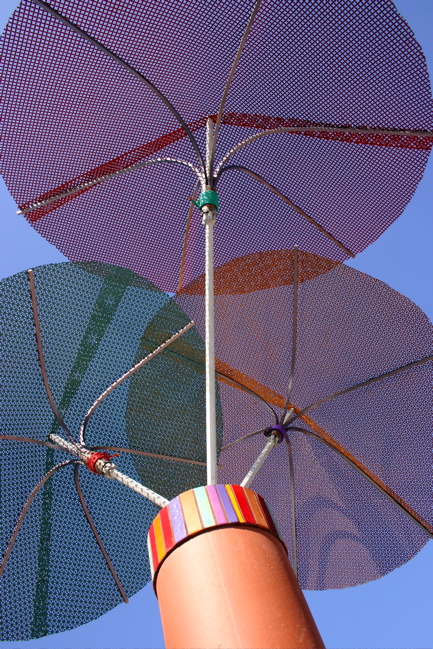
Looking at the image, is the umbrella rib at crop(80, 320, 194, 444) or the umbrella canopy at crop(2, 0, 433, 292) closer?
the umbrella canopy at crop(2, 0, 433, 292)

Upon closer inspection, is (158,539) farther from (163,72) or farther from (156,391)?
(163,72)

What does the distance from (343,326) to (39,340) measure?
291 cm

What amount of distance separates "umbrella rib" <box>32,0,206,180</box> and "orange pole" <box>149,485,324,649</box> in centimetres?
312

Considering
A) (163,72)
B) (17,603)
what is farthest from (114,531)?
(163,72)

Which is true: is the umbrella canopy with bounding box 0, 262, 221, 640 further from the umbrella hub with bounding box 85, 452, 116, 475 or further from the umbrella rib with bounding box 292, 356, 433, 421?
the umbrella rib with bounding box 292, 356, 433, 421

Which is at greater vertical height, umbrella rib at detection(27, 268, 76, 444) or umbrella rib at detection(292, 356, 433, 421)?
umbrella rib at detection(27, 268, 76, 444)

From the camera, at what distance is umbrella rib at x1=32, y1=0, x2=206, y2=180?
15.7 ft

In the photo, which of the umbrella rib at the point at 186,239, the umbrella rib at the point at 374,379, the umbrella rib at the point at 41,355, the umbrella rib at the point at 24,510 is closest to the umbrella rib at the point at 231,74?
the umbrella rib at the point at 186,239

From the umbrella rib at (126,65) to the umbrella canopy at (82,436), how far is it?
1322 millimetres

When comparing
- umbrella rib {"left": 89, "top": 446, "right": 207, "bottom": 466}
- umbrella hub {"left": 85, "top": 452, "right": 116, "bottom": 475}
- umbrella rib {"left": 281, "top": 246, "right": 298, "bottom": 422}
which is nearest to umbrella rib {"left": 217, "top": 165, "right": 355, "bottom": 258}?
umbrella rib {"left": 281, "top": 246, "right": 298, "bottom": 422}

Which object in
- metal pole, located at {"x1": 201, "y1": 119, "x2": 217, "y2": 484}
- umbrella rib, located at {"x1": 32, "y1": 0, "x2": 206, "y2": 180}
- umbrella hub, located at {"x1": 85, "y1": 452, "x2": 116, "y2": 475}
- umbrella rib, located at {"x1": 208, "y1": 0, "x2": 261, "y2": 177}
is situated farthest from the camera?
umbrella rib, located at {"x1": 208, "y1": 0, "x2": 261, "y2": 177}

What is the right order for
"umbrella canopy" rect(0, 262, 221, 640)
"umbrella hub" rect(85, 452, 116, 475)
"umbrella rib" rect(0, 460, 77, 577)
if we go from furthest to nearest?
1. "umbrella canopy" rect(0, 262, 221, 640)
2. "umbrella rib" rect(0, 460, 77, 577)
3. "umbrella hub" rect(85, 452, 116, 475)

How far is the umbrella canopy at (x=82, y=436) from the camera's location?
5414mm

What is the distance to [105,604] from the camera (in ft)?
18.7
